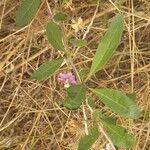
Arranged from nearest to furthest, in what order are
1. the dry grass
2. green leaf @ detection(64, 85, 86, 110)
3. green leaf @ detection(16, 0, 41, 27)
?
green leaf @ detection(64, 85, 86, 110), green leaf @ detection(16, 0, 41, 27), the dry grass

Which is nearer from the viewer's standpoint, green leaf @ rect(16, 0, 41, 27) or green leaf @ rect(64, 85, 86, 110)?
green leaf @ rect(64, 85, 86, 110)

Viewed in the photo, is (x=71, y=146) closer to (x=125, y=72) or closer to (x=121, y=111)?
(x=125, y=72)

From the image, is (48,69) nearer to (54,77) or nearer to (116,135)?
(116,135)

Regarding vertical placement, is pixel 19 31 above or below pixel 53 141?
above

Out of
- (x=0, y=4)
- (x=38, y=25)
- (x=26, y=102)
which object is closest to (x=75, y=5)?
(x=38, y=25)

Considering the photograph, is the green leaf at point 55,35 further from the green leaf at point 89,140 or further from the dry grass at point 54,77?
the dry grass at point 54,77

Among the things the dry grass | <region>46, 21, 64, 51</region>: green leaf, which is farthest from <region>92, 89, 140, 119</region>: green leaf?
the dry grass

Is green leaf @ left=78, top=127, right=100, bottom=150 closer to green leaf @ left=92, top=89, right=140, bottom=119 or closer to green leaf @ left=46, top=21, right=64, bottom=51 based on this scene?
green leaf @ left=92, top=89, right=140, bottom=119
